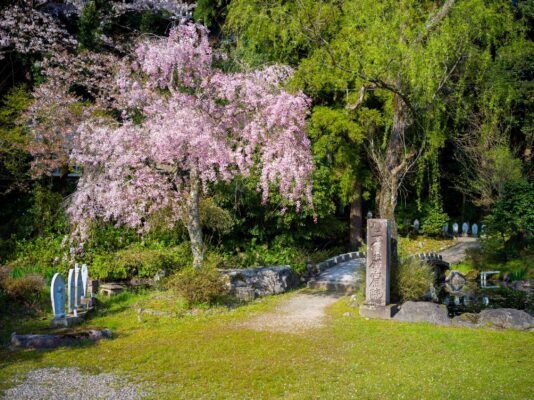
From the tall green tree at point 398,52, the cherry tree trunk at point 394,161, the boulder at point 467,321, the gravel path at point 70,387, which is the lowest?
the boulder at point 467,321

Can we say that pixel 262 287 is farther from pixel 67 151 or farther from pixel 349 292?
pixel 67 151

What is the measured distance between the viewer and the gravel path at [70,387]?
20.6 ft

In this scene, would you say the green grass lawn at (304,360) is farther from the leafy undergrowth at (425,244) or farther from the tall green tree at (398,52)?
the leafy undergrowth at (425,244)

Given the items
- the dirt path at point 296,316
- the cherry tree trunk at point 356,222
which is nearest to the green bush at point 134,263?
the dirt path at point 296,316

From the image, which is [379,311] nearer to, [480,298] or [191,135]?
[480,298]

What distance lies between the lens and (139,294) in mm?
12586

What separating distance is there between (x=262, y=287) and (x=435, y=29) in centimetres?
851

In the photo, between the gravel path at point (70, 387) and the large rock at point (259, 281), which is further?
the large rock at point (259, 281)

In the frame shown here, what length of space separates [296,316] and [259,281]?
2.28 m

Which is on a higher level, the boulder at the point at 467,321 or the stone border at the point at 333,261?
A: the stone border at the point at 333,261

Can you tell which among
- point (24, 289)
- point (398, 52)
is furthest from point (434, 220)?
point (24, 289)

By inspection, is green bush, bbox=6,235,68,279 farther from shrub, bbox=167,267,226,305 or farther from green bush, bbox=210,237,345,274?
green bush, bbox=210,237,345,274

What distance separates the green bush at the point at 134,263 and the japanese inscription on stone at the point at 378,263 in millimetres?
5245

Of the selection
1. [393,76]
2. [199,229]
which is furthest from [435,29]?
[199,229]
